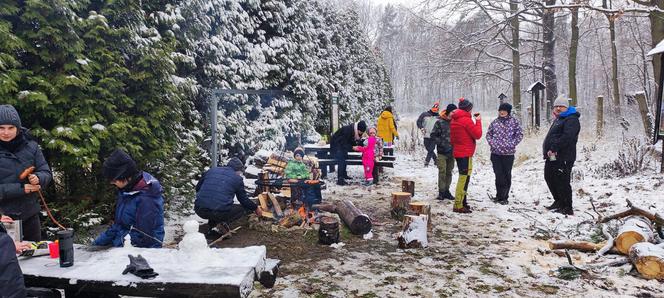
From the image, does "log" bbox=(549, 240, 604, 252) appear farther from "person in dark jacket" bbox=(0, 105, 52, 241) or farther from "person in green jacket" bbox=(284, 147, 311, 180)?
"person in dark jacket" bbox=(0, 105, 52, 241)

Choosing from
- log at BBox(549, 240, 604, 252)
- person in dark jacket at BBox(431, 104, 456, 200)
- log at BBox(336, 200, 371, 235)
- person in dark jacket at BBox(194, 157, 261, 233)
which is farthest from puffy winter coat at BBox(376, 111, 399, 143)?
log at BBox(549, 240, 604, 252)

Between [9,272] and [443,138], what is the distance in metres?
7.80

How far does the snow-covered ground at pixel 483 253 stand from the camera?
4.52 meters

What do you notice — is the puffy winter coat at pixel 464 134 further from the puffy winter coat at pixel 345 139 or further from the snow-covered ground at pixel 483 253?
the puffy winter coat at pixel 345 139

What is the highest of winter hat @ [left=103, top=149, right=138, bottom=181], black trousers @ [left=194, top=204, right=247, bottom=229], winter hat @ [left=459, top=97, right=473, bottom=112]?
winter hat @ [left=459, top=97, right=473, bottom=112]

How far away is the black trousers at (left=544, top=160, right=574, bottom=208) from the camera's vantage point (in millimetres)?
7352

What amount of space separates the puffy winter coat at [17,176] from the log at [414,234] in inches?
170

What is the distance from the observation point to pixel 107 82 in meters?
5.72

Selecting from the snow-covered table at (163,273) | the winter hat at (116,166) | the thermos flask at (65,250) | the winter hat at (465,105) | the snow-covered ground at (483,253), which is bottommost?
the snow-covered ground at (483,253)

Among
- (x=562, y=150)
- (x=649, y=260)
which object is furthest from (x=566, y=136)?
(x=649, y=260)

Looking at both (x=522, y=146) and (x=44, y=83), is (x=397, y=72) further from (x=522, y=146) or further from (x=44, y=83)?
(x=44, y=83)

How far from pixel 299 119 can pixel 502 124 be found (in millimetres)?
7028

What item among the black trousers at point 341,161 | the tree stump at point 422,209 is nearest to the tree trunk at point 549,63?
the black trousers at point 341,161

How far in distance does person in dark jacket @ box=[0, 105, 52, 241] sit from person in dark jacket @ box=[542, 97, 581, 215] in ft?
24.1
